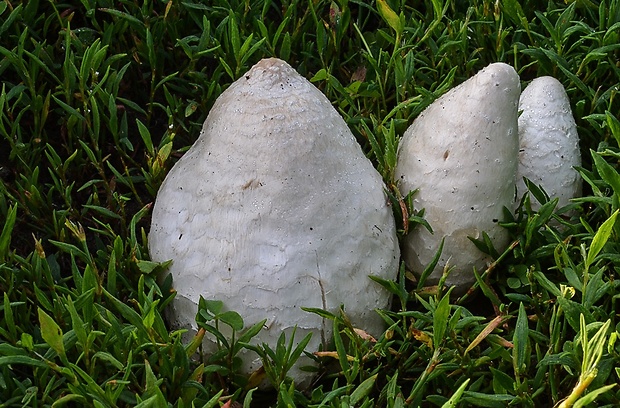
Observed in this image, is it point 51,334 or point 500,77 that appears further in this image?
point 500,77

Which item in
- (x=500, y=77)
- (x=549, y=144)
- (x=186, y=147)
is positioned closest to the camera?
(x=500, y=77)

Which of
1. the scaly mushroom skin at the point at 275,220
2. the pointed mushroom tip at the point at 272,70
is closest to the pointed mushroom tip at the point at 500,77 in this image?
the scaly mushroom skin at the point at 275,220

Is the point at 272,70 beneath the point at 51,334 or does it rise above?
above

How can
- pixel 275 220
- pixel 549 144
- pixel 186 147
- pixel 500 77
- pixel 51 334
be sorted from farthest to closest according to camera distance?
pixel 186 147, pixel 549 144, pixel 500 77, pixel 275 220, pixel 51 334

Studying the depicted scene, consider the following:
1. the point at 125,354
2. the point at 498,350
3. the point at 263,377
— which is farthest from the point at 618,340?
the point at 125,354

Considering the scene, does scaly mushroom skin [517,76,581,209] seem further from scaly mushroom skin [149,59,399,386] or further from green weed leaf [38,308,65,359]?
green weed leaf [38,308,65,359]

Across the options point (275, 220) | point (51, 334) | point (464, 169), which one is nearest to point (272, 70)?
point (275, 220)

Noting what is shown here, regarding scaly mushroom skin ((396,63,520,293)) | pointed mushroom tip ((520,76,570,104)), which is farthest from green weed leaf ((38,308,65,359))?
pointed mushroom tip ((520,76,570,104))

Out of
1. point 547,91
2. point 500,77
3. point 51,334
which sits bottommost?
point 51,334

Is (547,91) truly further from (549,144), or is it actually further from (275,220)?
(275,220)
